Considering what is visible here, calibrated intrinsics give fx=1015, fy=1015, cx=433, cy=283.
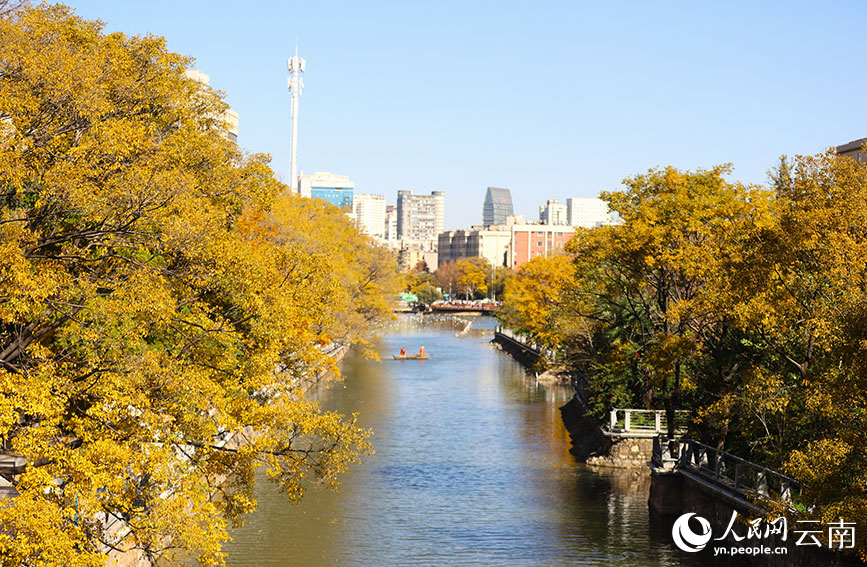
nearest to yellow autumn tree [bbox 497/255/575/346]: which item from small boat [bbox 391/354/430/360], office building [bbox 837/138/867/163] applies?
small boat [bbox 391/354/430/360]

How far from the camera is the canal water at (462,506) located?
24.8 metres

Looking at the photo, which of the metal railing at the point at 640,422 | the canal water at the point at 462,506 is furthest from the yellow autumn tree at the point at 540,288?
the metal railing at the point at 640,422

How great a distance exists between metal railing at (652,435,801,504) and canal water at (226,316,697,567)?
1.86 m

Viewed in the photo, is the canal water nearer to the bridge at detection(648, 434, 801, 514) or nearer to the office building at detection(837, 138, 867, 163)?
the bridge at detection(648, 434, 801, 514)

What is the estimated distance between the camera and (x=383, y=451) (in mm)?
39000

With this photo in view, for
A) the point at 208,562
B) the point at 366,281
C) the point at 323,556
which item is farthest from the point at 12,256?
the point at 366,281

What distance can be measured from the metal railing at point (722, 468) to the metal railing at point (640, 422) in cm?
386

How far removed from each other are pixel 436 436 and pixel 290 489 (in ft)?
76.4

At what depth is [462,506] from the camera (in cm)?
2991

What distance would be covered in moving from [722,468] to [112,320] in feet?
53.2

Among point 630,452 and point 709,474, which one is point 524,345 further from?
point 709,474

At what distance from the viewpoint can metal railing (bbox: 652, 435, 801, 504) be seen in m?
21.9

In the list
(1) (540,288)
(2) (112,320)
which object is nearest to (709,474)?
(2) (112,320)

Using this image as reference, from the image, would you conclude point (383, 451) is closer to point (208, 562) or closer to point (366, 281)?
point (208, 562)
